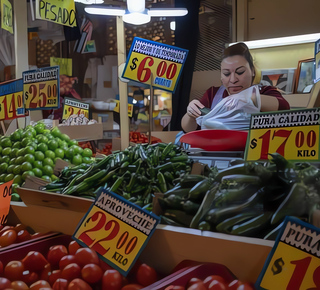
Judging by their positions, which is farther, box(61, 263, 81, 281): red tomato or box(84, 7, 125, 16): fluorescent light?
box(84, 7, 125, 16): fluorescent light

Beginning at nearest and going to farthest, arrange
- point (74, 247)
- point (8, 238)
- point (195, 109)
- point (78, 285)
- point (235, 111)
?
point (78, 285) < point (74, 247) < point (8, 238) < point (235, 111) < point (195, 109)

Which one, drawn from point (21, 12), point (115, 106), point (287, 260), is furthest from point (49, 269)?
point (115, 106)

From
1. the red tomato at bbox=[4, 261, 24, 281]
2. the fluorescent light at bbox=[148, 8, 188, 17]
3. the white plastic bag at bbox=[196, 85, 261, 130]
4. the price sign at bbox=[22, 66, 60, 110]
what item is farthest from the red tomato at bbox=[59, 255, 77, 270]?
the fluorescent light at bbox=[148, 8, 188, 17]

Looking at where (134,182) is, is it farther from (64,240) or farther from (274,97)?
(274,97)

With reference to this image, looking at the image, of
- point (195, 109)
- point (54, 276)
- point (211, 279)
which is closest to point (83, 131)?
point (195, 109)

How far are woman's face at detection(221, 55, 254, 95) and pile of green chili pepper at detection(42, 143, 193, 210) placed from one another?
4.34ft

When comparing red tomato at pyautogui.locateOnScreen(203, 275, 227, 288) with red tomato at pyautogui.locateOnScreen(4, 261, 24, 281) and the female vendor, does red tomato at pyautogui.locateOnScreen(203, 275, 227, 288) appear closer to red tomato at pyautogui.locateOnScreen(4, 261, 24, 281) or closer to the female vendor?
red tomato at pyautogui.locateOnScreen(4, 261, 24, 281)

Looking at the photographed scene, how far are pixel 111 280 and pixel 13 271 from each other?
291 millimetres

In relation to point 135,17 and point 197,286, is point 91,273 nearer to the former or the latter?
point 197,286

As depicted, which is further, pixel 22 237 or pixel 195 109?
pixel 195 109

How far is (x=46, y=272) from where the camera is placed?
3.61 feet

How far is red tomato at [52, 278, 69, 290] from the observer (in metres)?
0.95

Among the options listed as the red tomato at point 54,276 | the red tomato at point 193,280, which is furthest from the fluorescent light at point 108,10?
the red tomato at point 193,280

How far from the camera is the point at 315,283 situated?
2.62 ft
